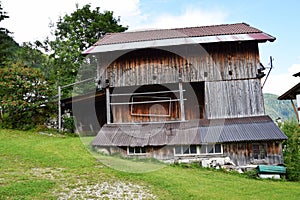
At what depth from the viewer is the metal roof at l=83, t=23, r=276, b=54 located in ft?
53.9

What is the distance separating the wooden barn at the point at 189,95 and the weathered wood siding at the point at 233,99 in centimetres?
5

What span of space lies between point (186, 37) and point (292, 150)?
880 centimetres

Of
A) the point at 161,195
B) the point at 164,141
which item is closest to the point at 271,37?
the point at 164,141

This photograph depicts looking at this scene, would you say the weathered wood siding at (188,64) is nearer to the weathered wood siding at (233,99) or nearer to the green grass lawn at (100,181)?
the weathered wood siding at (233,99)

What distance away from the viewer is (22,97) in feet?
68.4

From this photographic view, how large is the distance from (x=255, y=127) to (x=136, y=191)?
8328 mm

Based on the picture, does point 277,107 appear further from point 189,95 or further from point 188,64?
point 188,64

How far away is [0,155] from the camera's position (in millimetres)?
13523

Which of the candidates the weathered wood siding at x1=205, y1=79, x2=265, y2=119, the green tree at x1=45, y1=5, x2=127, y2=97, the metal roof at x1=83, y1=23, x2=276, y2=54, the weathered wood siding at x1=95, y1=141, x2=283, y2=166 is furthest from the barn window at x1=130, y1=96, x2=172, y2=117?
the green tree at x1=45, y1=5, x2=127, y2=97

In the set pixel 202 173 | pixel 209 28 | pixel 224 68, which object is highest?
pixel 209 28

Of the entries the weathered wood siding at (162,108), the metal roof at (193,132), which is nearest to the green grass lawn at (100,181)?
the metal roof at (193,132)

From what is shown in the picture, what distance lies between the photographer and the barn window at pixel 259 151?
47.3ft

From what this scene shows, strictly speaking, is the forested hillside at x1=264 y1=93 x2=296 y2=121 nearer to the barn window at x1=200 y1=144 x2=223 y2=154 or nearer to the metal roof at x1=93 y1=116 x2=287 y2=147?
the metal roof at x1=93 y1=116 x2=287 y2=147

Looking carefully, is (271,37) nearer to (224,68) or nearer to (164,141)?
(224,68)
